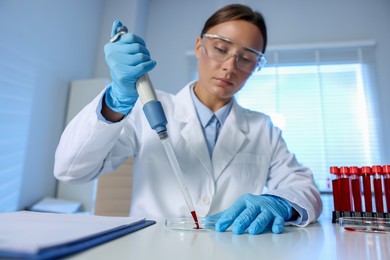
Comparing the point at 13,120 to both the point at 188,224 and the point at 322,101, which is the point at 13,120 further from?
the point at 322,101

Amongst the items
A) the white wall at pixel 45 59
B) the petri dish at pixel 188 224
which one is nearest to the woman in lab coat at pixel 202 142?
the petri dish at pixel 188 224

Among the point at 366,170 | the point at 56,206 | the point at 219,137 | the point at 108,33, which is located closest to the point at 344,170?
the point at 366,170

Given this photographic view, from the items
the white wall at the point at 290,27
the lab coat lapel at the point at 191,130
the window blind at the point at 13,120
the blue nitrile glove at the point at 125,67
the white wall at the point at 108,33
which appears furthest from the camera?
the white wall at the point at 290,27

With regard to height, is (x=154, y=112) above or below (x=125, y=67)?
below

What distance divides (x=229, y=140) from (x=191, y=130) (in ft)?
0.46

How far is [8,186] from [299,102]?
220cm

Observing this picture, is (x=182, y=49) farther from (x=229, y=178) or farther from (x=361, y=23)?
(x=229, y=178)

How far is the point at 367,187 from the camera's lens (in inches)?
26.7

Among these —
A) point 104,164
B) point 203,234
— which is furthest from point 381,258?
point 104,164

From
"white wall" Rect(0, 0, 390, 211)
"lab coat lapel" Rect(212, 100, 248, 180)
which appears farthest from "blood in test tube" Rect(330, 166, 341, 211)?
"white wall" Rect(0, 0, 390, 211)

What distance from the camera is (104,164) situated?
81 centimetres

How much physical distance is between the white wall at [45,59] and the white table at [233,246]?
160 centimetres

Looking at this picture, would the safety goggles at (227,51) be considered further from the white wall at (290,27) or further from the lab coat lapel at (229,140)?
the white wall at (290,27)

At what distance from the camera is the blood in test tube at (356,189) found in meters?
0.68
